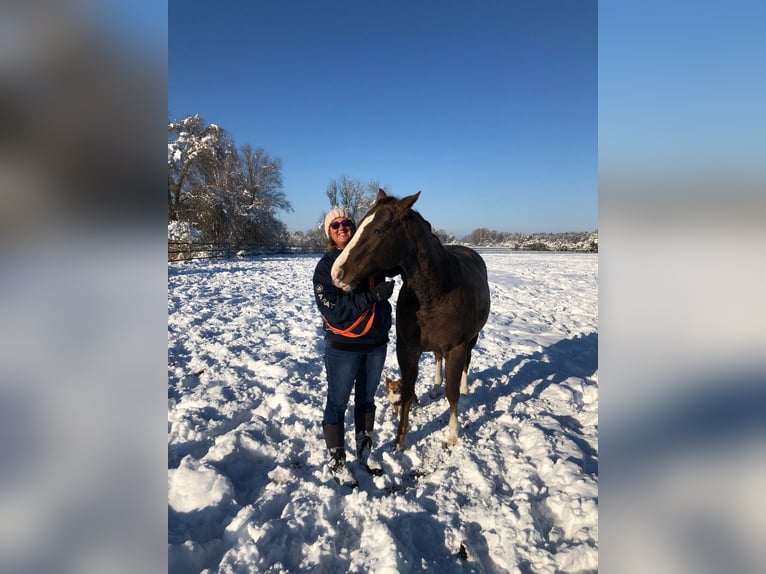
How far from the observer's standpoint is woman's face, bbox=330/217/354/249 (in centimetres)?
263

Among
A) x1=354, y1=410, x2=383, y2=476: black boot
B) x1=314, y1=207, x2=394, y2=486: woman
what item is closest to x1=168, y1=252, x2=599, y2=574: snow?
x1=354, y1=410, x2=383, y2=476: black boot

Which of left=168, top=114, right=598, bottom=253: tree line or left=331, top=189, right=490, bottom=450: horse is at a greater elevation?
left=168, top=114, right=598, bottom=253: tree line

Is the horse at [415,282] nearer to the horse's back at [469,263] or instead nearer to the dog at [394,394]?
the horse's back at [469,263]

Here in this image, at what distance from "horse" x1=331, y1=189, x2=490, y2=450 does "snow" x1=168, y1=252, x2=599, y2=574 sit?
1.71 ft

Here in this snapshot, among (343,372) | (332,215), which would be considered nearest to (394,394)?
(343,372)

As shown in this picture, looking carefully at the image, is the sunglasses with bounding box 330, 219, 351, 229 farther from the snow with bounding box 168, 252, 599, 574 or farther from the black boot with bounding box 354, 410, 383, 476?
the snow with bounding box 168, 252, 599, 574

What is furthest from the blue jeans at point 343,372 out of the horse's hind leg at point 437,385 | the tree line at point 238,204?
the tree line at point 238,204

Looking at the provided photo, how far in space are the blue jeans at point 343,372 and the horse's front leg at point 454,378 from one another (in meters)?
0.64

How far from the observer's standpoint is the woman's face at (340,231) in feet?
8.64

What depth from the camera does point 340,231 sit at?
2637 millimetres
